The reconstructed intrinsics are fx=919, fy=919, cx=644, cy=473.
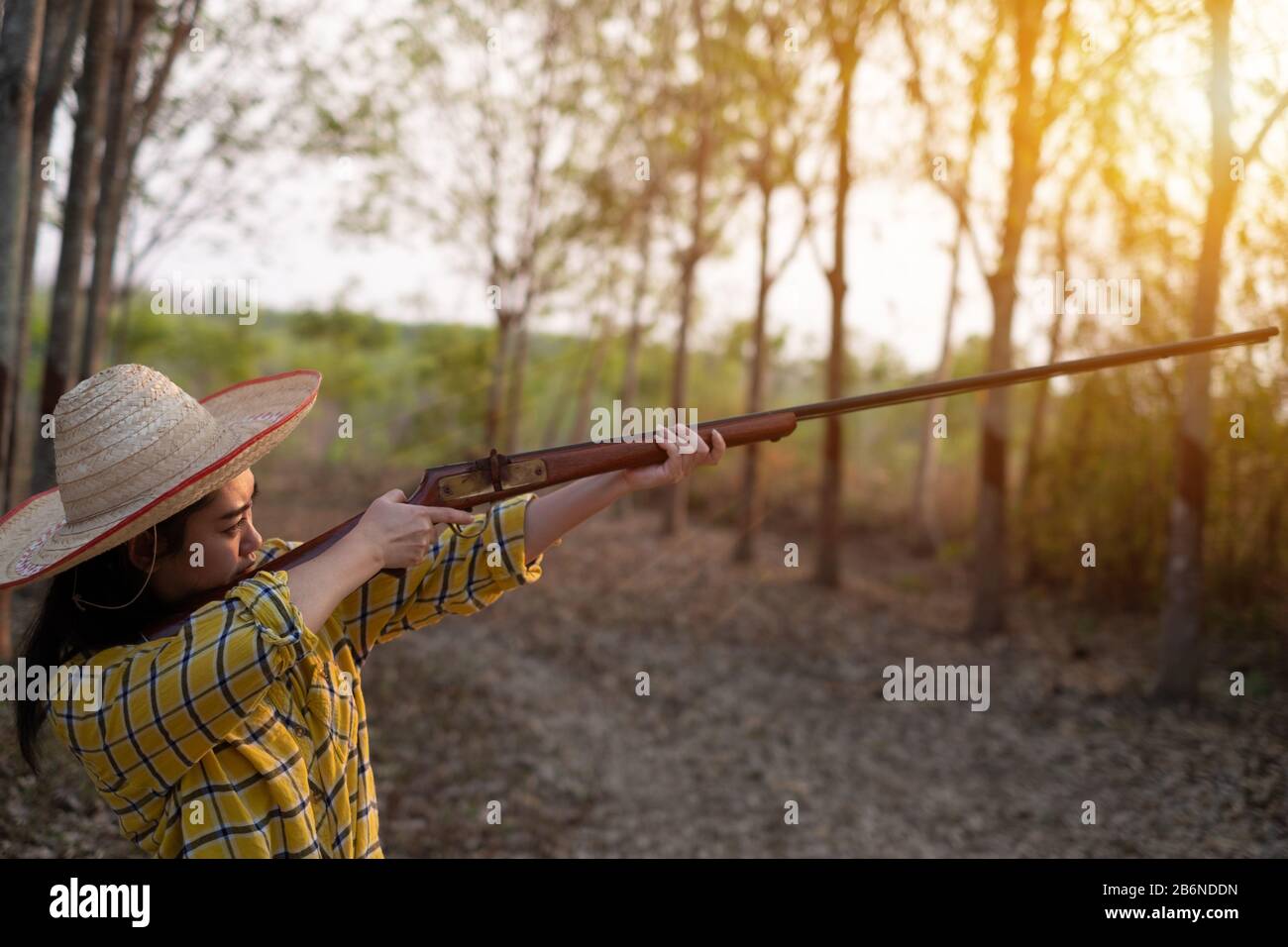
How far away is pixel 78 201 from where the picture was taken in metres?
5.71

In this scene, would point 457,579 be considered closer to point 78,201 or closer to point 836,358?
point 78,201

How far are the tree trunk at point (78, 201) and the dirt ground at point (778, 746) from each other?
2.28 meters

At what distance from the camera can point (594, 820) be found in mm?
6258

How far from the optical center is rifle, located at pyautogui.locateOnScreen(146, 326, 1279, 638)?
7.02ft

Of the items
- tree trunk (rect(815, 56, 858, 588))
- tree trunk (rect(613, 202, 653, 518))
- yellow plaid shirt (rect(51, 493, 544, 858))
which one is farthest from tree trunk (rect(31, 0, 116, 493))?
tree trunk (rect(613, 202, 653, 518))

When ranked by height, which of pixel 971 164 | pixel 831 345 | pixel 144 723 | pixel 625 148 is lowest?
pixel 144 723

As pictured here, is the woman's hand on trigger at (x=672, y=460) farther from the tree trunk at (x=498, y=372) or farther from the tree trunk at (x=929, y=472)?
the tree trunk at (x=498, y=372)

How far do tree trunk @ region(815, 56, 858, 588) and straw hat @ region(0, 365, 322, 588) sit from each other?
38.1 feet

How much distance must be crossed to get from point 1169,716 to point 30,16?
9385 mm

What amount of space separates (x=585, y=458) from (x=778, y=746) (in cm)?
605

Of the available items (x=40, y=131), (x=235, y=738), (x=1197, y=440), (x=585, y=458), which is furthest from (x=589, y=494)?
(x=1197, y=440)

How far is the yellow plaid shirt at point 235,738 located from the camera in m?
1.80
